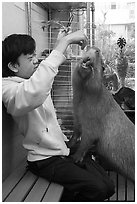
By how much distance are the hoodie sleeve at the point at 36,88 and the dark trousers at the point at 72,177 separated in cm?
31

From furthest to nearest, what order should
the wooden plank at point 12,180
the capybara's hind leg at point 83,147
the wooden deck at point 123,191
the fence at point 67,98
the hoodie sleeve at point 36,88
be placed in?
the fence at point 67,98 → the wooden deck at point 123,191 → the capybara's hind leg at point 83,147 → the wooden plank at point 12,180 → the hoodie sleeve at point 36,88

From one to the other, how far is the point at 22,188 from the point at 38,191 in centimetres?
8

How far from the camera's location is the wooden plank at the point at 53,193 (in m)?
1.41

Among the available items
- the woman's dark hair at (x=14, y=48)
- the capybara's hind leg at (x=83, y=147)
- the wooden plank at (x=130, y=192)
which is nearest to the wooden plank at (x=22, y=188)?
the capybara's hind leg at (x=83, y=147)

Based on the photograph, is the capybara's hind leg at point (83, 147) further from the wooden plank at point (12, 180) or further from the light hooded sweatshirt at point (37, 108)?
the wooden plank at point (12, 180)

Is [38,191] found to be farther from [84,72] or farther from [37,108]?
[84,72]

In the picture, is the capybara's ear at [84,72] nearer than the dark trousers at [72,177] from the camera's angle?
No

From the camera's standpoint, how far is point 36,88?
134 centimetres

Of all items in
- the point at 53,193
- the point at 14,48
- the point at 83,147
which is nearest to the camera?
the point at 53,193

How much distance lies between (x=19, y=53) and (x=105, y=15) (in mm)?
1478

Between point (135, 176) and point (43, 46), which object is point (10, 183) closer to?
point (135, 176)

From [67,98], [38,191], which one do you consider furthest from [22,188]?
[67,98]

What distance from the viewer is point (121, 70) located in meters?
2.98

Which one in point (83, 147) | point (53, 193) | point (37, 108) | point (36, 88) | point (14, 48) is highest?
point (14, 48)
